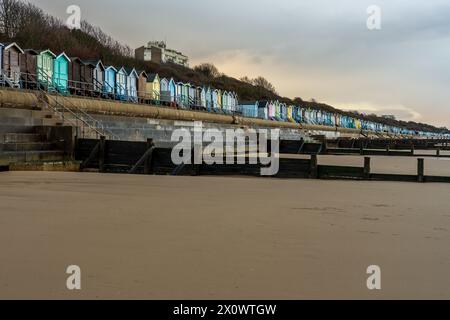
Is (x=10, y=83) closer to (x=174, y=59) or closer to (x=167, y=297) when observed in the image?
(x=167, y=297)

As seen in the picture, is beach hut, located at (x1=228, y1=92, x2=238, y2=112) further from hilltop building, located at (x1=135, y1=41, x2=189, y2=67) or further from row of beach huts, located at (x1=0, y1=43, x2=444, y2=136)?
hilltop building, located at (x1=135, y1=41, x2=189, y2=67)

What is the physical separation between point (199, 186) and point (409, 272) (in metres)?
8.99

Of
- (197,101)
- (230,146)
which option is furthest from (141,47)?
(230,146)

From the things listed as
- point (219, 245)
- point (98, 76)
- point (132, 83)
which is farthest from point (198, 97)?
point (219, 245)

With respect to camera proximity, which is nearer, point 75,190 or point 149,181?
point 75,190

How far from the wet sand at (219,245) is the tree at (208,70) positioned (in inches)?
4978

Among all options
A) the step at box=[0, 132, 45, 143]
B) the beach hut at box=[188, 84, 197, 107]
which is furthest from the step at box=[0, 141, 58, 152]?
the beach hut at box=[188, 84, 197, 107]

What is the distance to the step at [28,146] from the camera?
54.9ft

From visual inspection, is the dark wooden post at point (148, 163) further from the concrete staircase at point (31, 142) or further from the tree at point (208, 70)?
the tree at point (208, 70)

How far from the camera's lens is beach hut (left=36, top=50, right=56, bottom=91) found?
3484 centimetres

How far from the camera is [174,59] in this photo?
161 meters

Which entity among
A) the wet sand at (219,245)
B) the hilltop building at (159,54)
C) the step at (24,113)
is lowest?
the wet sand at (219,245)

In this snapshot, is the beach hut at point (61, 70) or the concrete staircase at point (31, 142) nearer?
the concrete staircase at point (31, 142)

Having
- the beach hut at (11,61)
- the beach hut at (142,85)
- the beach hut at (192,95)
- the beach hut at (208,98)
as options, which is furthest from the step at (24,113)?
the beach hut at (208,98)
